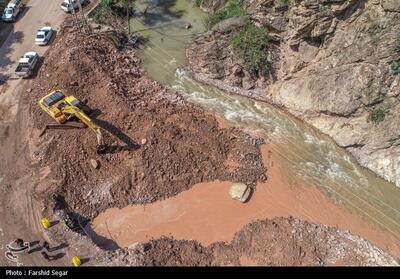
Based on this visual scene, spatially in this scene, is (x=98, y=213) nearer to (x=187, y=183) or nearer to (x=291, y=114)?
(x=187, y=183)

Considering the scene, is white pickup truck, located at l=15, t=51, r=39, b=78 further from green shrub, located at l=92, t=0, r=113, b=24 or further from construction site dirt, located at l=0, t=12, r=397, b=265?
green shrub, located at l=92, t=0, r=113, b=24

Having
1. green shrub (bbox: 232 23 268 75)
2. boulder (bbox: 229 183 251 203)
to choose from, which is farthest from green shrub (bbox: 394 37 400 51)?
boulder (bbox: 229 183 251 203)

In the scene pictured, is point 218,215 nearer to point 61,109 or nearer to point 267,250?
point 267,250

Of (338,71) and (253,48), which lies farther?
(253,48)

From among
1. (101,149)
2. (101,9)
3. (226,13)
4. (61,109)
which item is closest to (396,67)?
(226,13)

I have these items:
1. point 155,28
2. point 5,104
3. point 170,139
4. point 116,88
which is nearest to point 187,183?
point 170,139

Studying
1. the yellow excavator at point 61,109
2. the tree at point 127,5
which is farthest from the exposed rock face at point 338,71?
the yellow excavator at point 61,109

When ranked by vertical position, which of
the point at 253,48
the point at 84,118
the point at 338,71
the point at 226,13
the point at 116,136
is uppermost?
the point at 226,13
